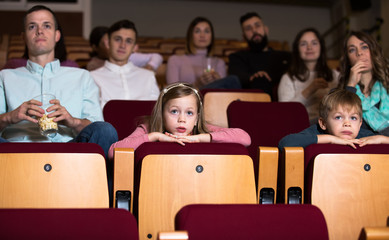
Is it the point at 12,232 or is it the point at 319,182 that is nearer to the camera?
the point at 12,232

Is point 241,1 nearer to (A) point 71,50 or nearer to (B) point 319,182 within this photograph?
(A) point 71,50

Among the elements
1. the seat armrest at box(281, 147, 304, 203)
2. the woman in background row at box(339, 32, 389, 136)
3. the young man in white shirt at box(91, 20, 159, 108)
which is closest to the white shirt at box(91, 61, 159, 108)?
the young man in white shirt at box(91, 20, 159, 108)

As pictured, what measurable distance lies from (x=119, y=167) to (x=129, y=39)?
1.75 feet

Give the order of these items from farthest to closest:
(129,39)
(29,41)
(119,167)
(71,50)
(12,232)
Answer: (71,50)
(129,39)
(29,41)
(119,167)
(12,232)

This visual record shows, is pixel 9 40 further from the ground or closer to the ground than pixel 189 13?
closer to the ground

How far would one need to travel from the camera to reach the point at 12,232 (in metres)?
0.36

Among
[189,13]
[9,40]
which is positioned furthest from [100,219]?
[189,13]

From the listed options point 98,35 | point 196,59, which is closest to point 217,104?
point 196,59

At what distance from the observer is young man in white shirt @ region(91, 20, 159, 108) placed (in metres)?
0.97

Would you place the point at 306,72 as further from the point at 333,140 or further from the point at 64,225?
the point at 64,225

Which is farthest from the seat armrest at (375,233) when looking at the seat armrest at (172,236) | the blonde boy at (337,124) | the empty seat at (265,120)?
the empty seat at (265,120)

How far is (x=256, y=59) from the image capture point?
→ 1180mm

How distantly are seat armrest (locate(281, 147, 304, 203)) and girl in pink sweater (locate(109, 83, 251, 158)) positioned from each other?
0.11 meters

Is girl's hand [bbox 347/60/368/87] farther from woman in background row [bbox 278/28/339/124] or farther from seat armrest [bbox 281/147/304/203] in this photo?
seat armrest [bbox 281/147/304/203]
